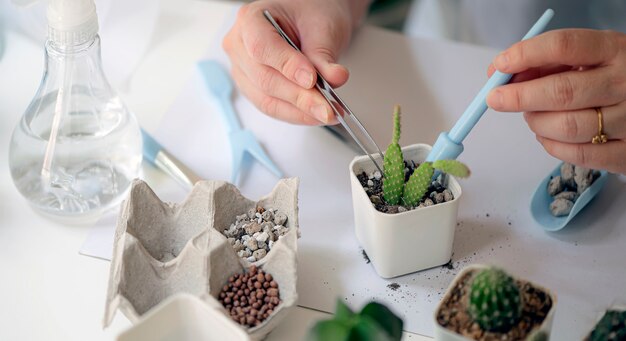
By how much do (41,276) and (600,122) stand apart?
49 cm

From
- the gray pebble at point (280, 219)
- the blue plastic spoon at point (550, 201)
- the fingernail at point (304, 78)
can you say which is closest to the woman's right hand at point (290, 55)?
the fingernail at point (304, 78)

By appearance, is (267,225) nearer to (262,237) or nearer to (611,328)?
(262,237)

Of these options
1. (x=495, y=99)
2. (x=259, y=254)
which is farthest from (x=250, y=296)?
(x=495, y=99)

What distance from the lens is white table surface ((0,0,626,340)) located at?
612 millimetres

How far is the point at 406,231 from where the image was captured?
60 centimetres

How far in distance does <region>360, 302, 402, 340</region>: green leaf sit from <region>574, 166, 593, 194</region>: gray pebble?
29 cm

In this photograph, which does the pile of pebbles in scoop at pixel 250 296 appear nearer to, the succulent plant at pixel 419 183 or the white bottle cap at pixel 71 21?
the succulent plant at pixel 419 183

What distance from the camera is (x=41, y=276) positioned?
0.64 m

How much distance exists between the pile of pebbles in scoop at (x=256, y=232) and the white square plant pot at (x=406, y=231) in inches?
2.8

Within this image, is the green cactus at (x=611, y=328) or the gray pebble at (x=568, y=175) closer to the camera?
the green cactus at (x=611, y=328)

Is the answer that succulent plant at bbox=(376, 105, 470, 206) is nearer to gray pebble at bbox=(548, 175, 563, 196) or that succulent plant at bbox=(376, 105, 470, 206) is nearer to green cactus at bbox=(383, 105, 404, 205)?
green cactus at bbox=(383, 105, 404, 205)

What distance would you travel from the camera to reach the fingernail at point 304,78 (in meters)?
0.68

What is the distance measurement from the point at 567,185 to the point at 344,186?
0.68 ft

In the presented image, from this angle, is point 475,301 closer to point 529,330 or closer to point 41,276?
point 529,330
